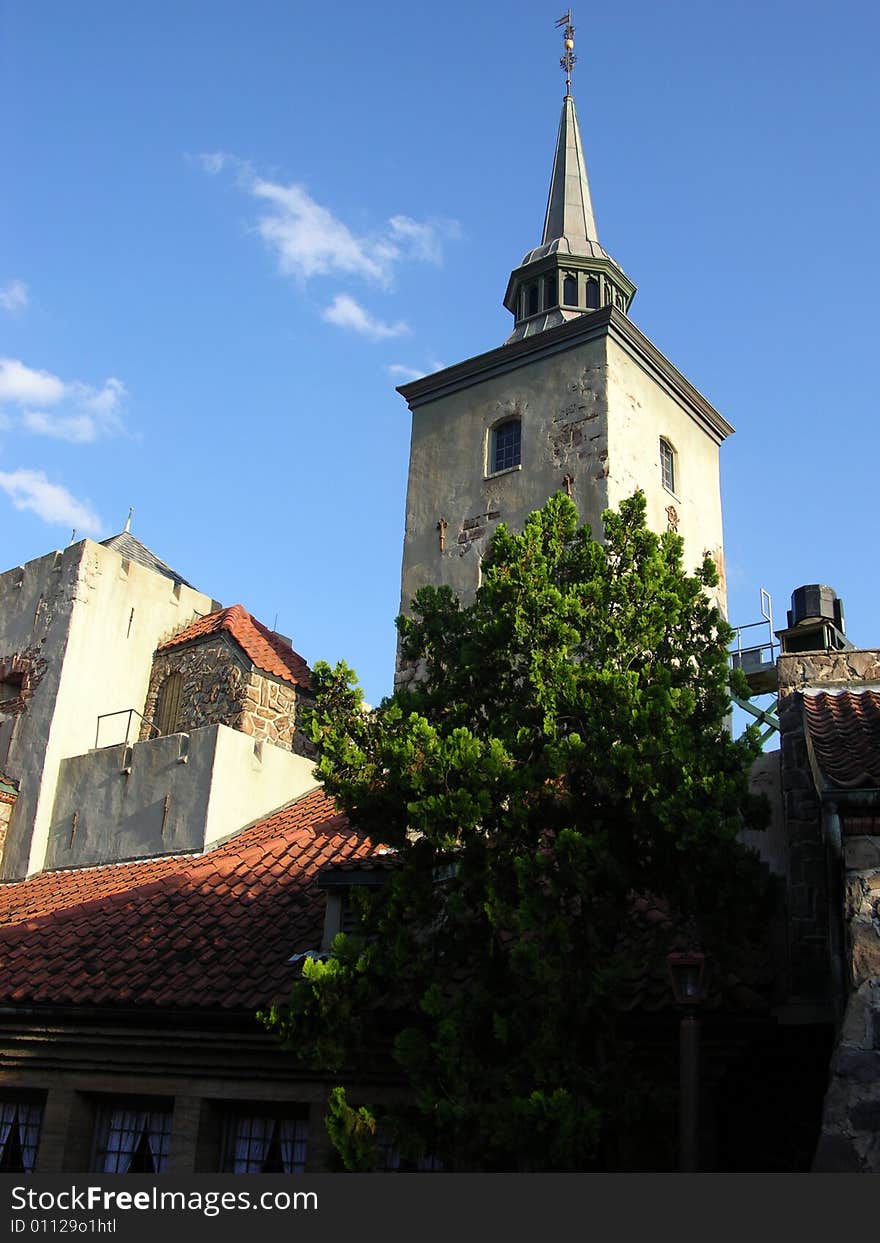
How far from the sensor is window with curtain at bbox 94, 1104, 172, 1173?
1055cm

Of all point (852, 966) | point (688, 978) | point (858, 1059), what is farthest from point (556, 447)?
point (858, 1059)

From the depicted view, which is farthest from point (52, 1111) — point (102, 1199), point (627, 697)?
point (627, 697)

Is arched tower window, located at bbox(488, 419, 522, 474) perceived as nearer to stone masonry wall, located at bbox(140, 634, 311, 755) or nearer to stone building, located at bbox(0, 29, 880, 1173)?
stone building, located at bbox(0, 29, 880, 1173)

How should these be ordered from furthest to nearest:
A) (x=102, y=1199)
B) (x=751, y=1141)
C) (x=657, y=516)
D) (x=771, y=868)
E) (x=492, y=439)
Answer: (x=492, y=439)
(x=657, y=516)
(x=771, y=868)
(x=751, y=1141)
(x=102, y=1199)

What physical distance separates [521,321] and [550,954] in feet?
49.1

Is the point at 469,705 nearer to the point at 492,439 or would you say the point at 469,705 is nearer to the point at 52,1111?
the point at 52,1111

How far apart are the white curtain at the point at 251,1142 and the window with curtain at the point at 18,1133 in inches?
78.7

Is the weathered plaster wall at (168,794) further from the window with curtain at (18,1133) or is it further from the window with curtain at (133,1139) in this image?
the window with curtain at (133,1139)

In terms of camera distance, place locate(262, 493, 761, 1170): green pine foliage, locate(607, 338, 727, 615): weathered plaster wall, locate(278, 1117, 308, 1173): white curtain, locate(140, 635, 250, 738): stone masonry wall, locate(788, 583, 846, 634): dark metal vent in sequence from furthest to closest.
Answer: locate(140, 635, 250, 738): stone masonry wall → locate(607, 338, 727, 615): weathered plaster wall → locate(788, 583, 846, 634): dark metal vent → locate(278, 1117, 308, 1173): white curtain → locate(262, 493, 761, 1170): green pine foliage

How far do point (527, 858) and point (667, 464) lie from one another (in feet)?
40.8

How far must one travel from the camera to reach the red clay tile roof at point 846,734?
766 cm

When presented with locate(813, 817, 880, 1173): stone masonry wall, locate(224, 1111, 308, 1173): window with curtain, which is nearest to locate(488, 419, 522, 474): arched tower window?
locate(224, 1111, 308, 1173): window with curtain

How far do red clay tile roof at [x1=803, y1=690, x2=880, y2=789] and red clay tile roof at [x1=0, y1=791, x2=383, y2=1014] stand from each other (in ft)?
14.2

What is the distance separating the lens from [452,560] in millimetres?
18422
